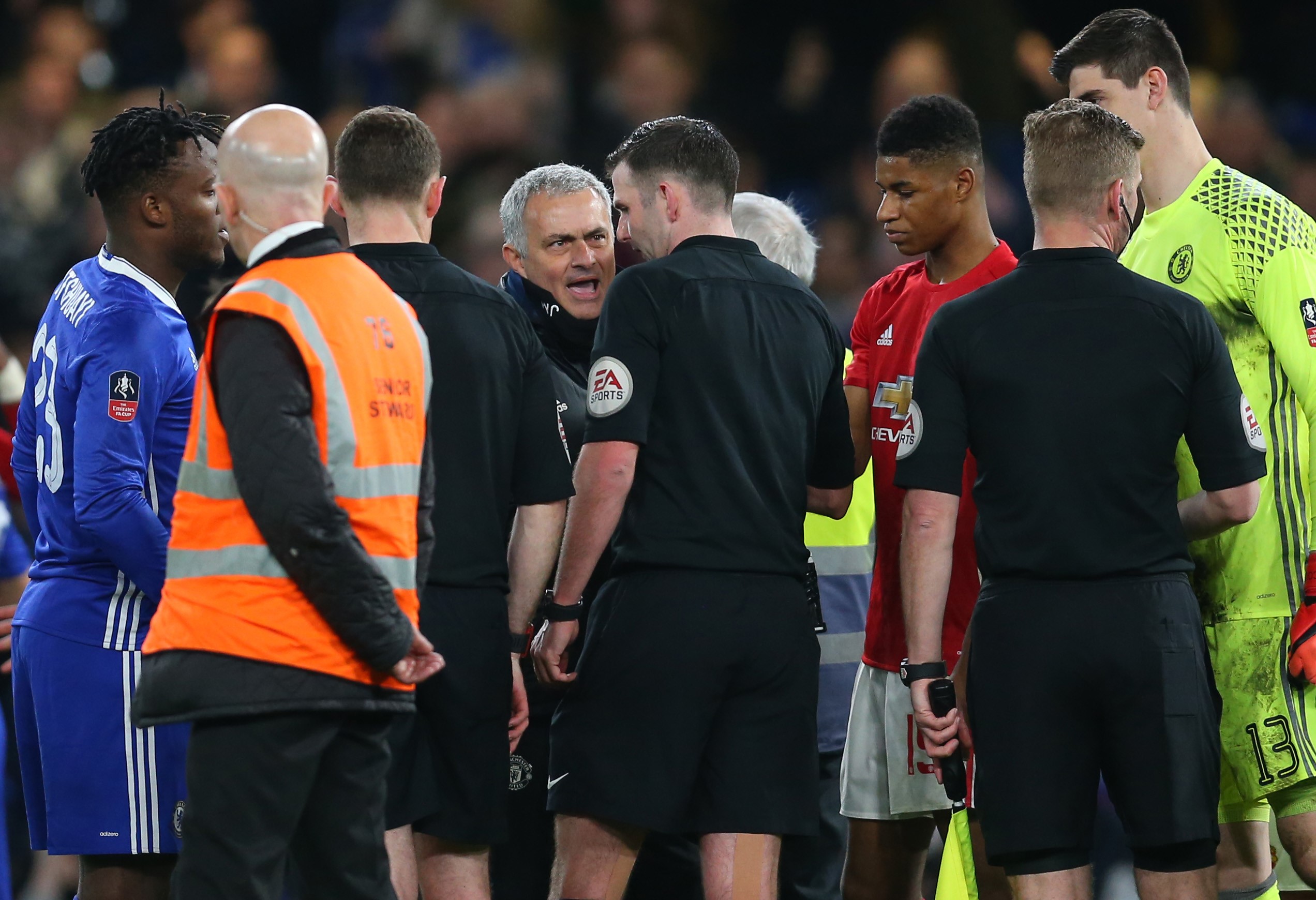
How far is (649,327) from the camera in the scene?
3.35m

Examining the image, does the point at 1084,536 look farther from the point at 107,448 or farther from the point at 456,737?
the point at 107,448

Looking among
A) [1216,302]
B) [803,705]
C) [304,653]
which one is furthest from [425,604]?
[1216,302]

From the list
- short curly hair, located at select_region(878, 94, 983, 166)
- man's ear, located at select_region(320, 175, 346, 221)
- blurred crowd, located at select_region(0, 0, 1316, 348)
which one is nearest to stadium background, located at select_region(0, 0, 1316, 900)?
blurred crowd, located at select_region(0, 0, 1316, 348)

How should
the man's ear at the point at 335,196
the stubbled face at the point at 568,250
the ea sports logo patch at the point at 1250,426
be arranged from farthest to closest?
the stubbled face at the point at 568,250 < the ea sports logo patch at the point at 1250,426 < the man's ear at the point at 335,196

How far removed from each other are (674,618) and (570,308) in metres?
1.18

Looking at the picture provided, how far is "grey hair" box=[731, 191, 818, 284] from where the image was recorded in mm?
4273

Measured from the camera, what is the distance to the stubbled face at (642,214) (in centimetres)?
357

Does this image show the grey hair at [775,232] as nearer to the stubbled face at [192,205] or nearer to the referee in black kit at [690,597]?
the referee in black kit at [690,597]

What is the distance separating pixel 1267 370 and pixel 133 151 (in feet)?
9.04

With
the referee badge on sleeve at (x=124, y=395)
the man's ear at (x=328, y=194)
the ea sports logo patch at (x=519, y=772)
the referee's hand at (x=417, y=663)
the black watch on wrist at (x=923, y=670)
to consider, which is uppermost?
the man's ear at (x=328, y=194)

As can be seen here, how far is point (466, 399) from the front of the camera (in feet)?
10.6

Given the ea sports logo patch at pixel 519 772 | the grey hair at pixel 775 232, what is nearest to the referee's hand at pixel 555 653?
the ea sports logo patch at pixel 519 772

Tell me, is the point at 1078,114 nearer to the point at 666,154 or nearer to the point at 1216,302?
the point at 1216,302

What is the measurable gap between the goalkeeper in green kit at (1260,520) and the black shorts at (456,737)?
67.5 inches
